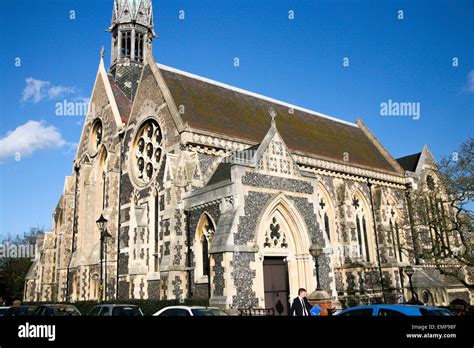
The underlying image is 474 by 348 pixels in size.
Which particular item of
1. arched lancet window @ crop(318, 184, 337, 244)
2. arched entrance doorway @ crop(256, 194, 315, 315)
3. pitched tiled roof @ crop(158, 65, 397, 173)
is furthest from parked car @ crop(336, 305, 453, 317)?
arched lancet window @ crop(318, 184, 337, 244)

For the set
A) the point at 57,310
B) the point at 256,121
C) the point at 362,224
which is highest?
the point at 256,121

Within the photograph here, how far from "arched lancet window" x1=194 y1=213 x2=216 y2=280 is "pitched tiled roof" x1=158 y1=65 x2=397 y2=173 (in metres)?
5.37

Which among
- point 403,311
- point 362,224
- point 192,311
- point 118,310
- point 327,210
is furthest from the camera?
point 362,224

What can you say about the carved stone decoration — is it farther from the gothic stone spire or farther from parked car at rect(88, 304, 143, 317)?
the gothic stone spire

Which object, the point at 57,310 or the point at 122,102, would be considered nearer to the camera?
the point at 57,310

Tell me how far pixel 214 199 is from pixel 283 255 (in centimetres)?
368

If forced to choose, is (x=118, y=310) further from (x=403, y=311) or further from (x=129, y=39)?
(x=129, y=39)

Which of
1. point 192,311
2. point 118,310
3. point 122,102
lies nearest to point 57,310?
point 118,310

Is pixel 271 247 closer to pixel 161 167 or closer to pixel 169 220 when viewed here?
pixel 169 220

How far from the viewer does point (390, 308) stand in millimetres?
8258

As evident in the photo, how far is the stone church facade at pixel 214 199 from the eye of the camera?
55.9ft

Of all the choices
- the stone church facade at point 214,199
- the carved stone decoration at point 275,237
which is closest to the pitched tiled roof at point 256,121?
the stone church facade at point 214,199

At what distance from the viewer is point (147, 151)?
942 inches

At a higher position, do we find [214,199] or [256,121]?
[256,121]
